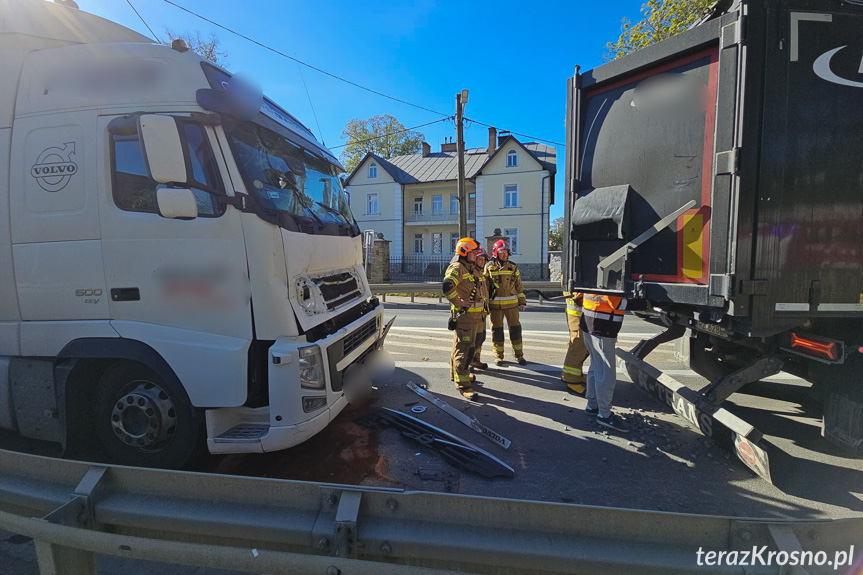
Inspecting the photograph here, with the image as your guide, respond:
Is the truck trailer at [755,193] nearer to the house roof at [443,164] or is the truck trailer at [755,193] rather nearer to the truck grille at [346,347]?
the truck grille at [346,347]

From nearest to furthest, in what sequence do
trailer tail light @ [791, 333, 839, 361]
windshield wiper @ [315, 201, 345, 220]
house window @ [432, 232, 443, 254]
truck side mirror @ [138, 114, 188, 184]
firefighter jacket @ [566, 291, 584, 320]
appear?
truck side mirror @ [138, 114, 188, 184] → trailer tail light @ [791, 333, 839, 361] → windshield wiper @ [315, 201, 345, 220] → firefighter jacket @ [566, 291, 584, 320] → house window @ [432, 232, 443, 254]

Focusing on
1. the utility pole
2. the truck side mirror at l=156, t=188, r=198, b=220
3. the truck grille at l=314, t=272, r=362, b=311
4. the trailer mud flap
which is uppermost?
the utility pole

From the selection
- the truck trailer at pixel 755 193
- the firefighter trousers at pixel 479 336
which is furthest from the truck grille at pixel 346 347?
the truck trailer at pixel 755 193

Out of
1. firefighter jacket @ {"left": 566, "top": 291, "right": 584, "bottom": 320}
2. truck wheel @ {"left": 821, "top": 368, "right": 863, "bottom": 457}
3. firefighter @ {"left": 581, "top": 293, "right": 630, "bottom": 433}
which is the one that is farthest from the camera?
firefighter jacket @ {"left": 566, "top": 291, "right": 584, "bottom": 320}

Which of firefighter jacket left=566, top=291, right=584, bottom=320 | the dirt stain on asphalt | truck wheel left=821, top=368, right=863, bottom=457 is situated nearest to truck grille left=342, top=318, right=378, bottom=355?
the dirt stain on asphalt

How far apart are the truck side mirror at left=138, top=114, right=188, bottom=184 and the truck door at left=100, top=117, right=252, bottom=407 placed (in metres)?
0.12

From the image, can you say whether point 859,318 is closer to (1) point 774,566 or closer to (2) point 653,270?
(2) point 653,270

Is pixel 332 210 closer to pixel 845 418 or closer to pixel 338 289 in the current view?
pixel 338 289

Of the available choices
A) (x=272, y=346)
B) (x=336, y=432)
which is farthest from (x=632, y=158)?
(x=336, y=432)

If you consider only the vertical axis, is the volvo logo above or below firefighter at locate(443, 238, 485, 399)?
above

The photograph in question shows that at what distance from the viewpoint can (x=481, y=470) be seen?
310cm

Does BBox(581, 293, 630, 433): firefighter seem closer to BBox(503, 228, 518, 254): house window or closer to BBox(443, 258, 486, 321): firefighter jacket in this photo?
BBox(443, 258, 486, 321): firefighter jacket

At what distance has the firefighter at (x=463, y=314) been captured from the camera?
482cm

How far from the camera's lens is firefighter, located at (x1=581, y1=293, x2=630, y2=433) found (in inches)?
146
